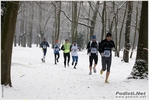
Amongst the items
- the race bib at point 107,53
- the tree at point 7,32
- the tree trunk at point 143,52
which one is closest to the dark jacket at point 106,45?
the race bib at point 107,53

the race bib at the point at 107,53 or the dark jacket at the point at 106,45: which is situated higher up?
the dark jacket at the point at 106,45

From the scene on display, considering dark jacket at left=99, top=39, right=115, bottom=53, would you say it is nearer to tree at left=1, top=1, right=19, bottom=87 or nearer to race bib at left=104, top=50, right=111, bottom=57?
race bib at left=104, top=50, right=111, bottom=57

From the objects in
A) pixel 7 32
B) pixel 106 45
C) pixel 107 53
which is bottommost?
pixel 107 53

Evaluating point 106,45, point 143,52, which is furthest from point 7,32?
point 143,52

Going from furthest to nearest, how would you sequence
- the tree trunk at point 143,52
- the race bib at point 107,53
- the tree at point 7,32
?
the race bib at point 107,53, the tree trunk at point 143,52, the tree at point 7,32

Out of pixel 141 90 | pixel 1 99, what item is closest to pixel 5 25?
pixel 1 99

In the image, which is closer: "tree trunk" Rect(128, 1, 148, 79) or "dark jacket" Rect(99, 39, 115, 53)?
"tree trunk" Rect(128, 1, 148, 79)

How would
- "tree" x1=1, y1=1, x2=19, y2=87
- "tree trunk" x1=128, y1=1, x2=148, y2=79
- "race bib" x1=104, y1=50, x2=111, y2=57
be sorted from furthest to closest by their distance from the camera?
1. "race bib" x1=104, y1=50, x2=111, y2=57
2. "tree trunk" x1=128, y1=1, x2=148, y2=79
3. "tree" x1=1, y1=1, x2=19, y2=87

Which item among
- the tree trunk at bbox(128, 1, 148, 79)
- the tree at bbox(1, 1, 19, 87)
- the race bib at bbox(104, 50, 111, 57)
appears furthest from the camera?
the race bib at bbox(104, 50, 111, 57)

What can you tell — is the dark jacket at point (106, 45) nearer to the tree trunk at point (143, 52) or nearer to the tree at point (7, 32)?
the tree trunk at point (143, 52)

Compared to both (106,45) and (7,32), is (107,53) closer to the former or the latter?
(106,45)

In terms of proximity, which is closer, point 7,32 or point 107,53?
point 7,32

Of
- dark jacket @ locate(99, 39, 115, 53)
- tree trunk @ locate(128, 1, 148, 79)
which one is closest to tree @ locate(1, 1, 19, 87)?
dark jacket @ locate(99, 39, 115, 53)

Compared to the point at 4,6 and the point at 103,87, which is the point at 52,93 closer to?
the point at 103,87
